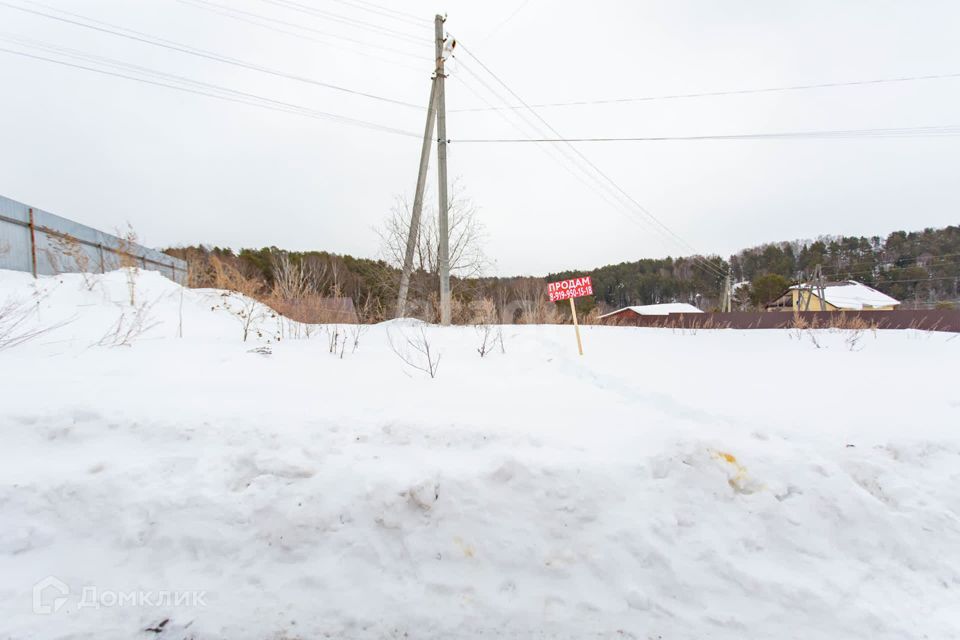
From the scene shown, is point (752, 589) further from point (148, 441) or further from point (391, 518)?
point (148, 441)

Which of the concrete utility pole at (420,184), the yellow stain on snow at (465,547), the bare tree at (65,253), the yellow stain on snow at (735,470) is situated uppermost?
the concrete utility pole at (420,184)

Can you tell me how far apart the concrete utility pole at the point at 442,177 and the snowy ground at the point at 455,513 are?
255 inches

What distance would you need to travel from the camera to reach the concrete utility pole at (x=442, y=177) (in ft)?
31.0

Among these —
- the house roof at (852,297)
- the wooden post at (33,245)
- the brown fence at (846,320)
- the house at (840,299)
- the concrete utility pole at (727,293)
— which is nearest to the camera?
the wooden post at (33,245)

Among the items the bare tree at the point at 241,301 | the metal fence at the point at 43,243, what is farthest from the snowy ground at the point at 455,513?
the metal fence at the point at 43,243

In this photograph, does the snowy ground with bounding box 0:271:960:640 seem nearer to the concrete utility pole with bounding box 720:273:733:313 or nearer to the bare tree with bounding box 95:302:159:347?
the bare tree with bounding box 95:302:159:347

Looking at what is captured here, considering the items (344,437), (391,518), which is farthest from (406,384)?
(391,518)

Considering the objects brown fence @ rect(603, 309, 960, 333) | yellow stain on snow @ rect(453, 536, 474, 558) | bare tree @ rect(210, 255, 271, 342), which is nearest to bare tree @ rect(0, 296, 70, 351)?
bare tree @ rect(210, 255, 271, 342)

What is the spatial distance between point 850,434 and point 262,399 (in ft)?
14.6

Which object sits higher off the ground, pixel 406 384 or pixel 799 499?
pixel 406 384

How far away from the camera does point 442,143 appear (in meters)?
9.80

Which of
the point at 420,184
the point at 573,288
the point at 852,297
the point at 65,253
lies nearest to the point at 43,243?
the point at 65,253

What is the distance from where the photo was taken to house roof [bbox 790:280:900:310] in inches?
1538

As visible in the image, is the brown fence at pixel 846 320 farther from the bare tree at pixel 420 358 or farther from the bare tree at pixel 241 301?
the bare tree at pixel 241 301
